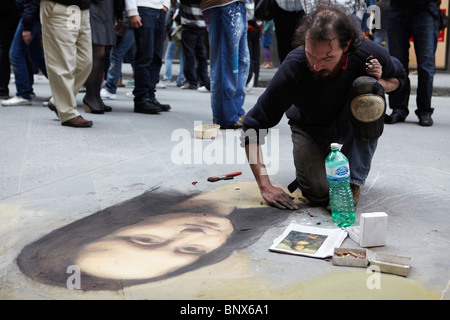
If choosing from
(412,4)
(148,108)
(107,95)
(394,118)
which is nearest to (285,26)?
(412,4)

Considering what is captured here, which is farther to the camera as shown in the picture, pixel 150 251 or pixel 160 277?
pixel 150 251

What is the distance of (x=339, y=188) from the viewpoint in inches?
105

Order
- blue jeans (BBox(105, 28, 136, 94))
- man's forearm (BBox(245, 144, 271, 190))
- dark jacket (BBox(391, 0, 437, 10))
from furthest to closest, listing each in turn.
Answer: blue jeans (BBox(105, 28, 136, 94)), dark jacket (BBox(391, 0, 437, 10)), man's forearm (BBox(245, 144, 271, 190))

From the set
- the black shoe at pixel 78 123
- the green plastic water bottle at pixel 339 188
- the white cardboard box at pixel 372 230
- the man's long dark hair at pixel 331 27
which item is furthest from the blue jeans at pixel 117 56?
the white cardboard box at pixel 372 230

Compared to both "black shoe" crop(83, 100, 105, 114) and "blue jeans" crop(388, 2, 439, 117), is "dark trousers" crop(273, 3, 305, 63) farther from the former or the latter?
"black shoe" crop(83, 100, 105, 114)

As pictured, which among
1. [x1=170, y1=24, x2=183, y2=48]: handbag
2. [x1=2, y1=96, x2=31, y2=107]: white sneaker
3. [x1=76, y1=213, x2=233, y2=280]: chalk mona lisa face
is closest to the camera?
[x1=76, y1=213, x2=233, y2=280]: chalk mona lisa face

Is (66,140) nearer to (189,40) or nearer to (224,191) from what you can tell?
(224,191)

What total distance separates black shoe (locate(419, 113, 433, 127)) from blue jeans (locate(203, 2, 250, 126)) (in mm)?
1833

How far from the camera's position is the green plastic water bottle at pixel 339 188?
8.44 ft

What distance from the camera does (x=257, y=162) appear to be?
9.07 feet

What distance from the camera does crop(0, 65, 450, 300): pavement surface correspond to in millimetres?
1913

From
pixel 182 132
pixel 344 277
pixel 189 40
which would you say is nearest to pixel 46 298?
pixel 344 277

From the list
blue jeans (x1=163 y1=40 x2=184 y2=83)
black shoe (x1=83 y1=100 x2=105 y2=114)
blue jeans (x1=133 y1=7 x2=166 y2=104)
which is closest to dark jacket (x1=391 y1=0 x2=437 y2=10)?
blue jeans (x1=133 y1=7 x2=166 y2=104)

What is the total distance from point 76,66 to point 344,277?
367 cm
